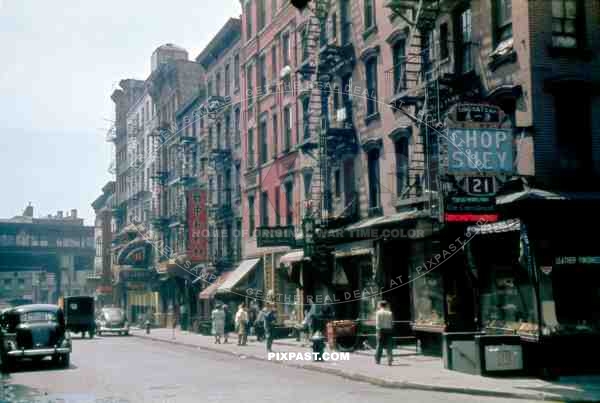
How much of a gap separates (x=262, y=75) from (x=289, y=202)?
26.7ft

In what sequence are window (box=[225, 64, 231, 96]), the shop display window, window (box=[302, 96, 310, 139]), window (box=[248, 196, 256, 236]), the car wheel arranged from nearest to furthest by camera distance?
the car wheel
the shop display window
window (box=[302, 96, 310, 139])
window (box=[248, 196, 256, 236])
window (box=[225, 64, 231, 96])

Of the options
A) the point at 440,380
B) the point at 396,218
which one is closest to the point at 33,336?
the point at 396,218

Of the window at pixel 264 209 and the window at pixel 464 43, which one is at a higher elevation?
the window at pixel 464 43

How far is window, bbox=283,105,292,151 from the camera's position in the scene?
37487 mm

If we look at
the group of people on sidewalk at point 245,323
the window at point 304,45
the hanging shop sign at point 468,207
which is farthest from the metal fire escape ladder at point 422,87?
the window at point 304,45

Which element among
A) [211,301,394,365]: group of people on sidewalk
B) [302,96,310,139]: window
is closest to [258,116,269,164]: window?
[302,96,310,139]: window

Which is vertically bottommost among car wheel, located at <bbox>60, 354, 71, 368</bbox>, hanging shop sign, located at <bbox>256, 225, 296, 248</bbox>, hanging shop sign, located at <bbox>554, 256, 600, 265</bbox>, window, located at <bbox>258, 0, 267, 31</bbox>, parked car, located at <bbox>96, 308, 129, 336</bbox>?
parked car, located at <bbox>96, 308, 129, 336</bbox>

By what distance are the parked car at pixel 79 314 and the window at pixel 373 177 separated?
24581 millimetres

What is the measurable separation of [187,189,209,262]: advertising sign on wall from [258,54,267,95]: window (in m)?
8.58

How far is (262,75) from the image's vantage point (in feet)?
136

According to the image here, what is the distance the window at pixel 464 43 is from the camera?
75.7 ft

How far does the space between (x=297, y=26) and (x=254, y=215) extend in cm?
1138

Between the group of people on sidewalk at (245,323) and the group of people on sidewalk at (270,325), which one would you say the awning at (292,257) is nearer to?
the group of people on sidewalk at (245,323)

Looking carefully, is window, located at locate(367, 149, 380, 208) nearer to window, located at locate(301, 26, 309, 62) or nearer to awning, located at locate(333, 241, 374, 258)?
awning, located at locate(333, 241, 374, 258)
